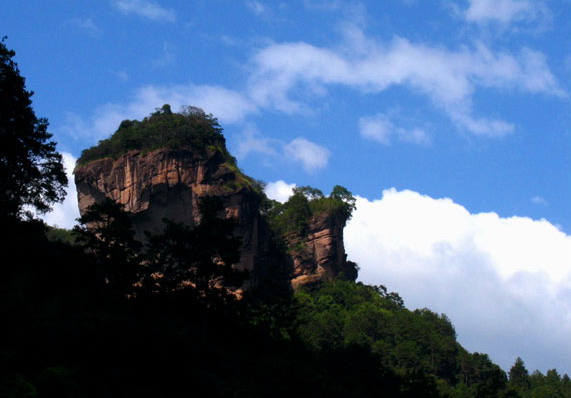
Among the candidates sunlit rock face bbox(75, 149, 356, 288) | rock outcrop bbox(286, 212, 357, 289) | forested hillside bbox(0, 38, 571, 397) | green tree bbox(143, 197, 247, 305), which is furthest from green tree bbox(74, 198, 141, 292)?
rock outcrop bbox(286, 212, 357, 289)

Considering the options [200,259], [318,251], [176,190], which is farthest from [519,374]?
[200,259]

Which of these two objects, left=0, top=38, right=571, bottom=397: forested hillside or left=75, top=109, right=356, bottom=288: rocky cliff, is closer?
left=0, top=38, right=571, bottom=397: forested hillside

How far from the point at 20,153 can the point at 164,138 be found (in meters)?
56.1

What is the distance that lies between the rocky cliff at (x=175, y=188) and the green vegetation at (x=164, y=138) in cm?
75

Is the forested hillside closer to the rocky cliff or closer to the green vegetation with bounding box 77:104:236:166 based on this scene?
the rocky cliff

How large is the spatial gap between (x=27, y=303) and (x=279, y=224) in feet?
292

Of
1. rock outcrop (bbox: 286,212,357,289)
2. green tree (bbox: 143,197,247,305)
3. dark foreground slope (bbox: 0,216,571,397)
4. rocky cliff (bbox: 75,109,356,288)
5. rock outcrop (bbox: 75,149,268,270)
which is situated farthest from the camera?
rock outcrop (bbox: 286,212,357,289)

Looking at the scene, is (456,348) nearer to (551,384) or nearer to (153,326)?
(551,384)

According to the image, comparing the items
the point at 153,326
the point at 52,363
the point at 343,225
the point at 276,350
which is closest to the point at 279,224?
the point at 343,225

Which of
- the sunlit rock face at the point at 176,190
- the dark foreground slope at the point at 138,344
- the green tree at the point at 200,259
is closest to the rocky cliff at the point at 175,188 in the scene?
the sunlit rock face at the point at 176,190

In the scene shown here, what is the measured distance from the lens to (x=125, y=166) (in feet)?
319

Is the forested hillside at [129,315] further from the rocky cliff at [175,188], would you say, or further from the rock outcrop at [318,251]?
the rock outcrop at [318,251]

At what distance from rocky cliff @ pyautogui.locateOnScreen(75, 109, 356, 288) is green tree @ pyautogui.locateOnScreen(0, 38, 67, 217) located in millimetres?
46219

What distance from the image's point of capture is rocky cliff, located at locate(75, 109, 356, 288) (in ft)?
310
